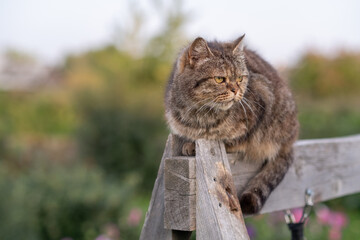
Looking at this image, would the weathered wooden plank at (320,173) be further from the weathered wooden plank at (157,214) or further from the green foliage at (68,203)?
the green foliage at (68,203)

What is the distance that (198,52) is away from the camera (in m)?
2.35

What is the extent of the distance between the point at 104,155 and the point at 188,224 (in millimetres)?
8285

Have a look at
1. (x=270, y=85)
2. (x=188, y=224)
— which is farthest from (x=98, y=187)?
(x=188, y=224)

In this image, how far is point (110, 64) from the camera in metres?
15.3

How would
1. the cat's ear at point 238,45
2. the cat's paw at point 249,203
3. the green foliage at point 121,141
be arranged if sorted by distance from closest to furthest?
the cat's paw at point 249,203 → the cat's ear at point 238,45 → the green foliage at point 121,141

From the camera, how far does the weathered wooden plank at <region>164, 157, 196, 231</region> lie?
1.76 m

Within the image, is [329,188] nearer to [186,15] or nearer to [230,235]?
[230,235]

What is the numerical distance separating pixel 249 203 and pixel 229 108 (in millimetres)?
539

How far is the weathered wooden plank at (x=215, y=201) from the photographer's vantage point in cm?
169

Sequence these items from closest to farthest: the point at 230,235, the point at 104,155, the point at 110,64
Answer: the point at 230,235, the point at 104,155, the point at 110,64

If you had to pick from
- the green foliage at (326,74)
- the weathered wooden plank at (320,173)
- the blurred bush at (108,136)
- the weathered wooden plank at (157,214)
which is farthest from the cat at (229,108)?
the green foliage at (326,74)

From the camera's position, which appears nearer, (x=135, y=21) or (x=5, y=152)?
(x=5, y=152)

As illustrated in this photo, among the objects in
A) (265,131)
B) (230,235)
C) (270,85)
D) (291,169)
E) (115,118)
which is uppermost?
(115,118)

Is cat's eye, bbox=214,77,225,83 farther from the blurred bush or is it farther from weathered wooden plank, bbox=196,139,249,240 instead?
the blurred bush
